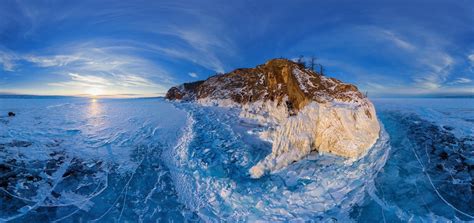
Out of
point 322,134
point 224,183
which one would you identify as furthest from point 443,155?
point 224,183

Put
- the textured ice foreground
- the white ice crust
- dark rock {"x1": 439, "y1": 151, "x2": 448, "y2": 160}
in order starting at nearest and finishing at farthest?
1. the textured ice foreground
2. the white ice crust
3. dark rock {"x1": 439, "y1": 151, "x2": 448, "y2": 160}

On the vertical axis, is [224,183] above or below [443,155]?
below

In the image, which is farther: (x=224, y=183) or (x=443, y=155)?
(x=443, y=155)

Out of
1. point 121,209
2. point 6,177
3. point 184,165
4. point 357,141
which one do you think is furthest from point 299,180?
point 6,177

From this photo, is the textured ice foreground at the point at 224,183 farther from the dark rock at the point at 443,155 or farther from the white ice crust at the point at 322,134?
the white ice crust at the point at 322,134

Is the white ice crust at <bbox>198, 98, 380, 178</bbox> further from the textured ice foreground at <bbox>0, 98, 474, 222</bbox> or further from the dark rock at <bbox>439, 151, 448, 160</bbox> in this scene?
the dark rock at <bbox>439, 151, 448, 160</bbox>

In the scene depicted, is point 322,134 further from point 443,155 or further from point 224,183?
point 443,155

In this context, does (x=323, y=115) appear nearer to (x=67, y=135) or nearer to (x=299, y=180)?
(x=299, y=180)

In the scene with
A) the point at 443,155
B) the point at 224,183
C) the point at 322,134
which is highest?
the point at 322,134

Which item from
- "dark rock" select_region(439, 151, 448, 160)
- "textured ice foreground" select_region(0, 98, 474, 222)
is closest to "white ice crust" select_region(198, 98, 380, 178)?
"textured ice foreground" select_region(0, 98, 474, 222)

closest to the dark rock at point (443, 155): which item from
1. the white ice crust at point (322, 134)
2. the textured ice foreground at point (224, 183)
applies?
the textured ice foreground at point (224, 183)
